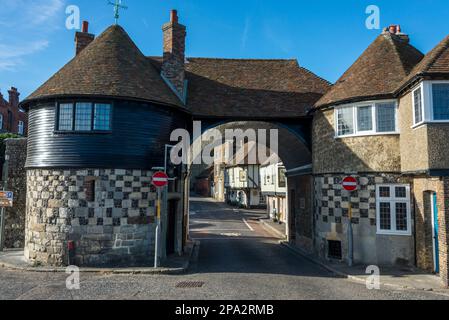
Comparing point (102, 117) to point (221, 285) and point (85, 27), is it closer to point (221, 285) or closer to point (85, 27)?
point (85, 27)

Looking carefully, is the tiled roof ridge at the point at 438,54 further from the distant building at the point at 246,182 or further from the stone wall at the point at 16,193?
the distant building at the point at 246,182

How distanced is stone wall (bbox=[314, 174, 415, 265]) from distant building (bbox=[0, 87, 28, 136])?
36404 millimetres

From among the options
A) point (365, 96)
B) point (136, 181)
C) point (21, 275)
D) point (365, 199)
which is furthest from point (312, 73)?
point (21, 275)

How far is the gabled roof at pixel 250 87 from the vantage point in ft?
56.6

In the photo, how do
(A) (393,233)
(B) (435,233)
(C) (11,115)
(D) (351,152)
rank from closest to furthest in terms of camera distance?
(B) (435,233)
(A) (393,233)
(D) (351,152)
(C) (11,115)

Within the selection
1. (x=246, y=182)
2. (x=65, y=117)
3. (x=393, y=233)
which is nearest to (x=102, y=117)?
(x=65, y=117)

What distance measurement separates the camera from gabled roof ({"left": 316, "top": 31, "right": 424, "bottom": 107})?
1427cm

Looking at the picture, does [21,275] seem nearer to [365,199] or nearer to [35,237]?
[35,237]

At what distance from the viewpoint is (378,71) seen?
1524cm

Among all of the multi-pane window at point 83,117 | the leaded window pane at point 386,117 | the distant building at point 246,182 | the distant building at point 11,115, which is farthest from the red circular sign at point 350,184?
the distant building at point 11,115

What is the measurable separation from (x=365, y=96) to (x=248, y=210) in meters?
36.4

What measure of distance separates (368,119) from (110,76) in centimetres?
1089

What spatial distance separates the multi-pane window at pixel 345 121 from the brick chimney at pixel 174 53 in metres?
7.64

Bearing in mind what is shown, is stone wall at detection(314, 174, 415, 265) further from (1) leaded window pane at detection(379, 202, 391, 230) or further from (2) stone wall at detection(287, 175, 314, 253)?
(2) stone wall at detection(287, 175, 314, 253)
